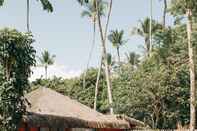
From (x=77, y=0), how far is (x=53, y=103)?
1093cm

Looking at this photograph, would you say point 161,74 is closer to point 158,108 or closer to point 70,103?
point 158,108

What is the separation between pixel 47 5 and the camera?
36.5m

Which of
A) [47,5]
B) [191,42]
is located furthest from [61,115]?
[191,42]

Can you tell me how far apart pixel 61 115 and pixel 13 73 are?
6.07 metres

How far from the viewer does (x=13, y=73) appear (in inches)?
920

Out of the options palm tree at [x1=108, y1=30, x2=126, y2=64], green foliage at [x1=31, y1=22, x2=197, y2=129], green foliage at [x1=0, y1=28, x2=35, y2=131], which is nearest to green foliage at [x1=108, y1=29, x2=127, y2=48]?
palm tree at [x1=108, y1=30, x2=126, y2=64]

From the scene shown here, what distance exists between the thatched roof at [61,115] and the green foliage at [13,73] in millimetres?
2375

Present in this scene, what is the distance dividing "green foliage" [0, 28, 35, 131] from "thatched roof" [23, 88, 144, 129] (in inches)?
93.5

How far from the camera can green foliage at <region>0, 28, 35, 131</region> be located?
22938 mm

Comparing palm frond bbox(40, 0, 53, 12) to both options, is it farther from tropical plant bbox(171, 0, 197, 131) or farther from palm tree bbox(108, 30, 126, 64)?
palm tree bbox(108, 30, 126, 64)

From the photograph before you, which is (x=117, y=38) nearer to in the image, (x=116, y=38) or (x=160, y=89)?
(x=116, y=38)

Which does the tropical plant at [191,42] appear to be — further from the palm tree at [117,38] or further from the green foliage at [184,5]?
the palm tree at [117,38]

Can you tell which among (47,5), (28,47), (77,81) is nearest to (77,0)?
(47,5)

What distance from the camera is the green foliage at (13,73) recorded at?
75.3 ft
